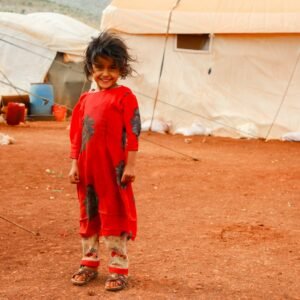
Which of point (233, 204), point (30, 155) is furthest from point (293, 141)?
point (233, 204)

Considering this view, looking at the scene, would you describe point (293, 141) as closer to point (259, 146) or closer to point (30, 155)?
point (259, 146)

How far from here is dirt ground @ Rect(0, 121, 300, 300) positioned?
153 inches

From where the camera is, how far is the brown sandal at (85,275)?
3848mm

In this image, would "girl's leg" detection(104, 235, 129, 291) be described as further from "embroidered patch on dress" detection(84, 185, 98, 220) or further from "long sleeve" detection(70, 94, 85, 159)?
"long sleeve" detection(70, 94, 85, 159)

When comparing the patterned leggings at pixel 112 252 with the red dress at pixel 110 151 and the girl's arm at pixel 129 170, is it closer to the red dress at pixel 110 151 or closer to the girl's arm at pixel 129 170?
the red dress at pixel 110 151

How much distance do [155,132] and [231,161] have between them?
4.18 metres

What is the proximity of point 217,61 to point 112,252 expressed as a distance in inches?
381

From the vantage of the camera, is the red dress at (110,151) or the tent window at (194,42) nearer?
the red dress at (110,151)

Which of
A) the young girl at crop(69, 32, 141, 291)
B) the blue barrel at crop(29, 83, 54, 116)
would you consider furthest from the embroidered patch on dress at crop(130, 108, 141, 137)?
the blue barrel at crop(29, 83, 54, 116)

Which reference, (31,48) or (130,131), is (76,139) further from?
(31,48)

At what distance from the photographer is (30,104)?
53.6 feet

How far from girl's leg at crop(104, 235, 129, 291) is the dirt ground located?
7 cm

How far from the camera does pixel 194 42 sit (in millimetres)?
13445

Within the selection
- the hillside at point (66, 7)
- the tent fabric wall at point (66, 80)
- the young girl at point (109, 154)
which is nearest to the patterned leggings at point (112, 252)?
the young girl at point (109, 154)
